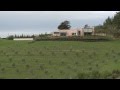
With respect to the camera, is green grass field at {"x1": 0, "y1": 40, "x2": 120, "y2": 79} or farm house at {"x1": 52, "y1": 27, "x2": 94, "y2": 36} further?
farm house at {"x1": 52, "y1": 27, "x2": 94, "y2": 36}

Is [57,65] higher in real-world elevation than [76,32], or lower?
higher

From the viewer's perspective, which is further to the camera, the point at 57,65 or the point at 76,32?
the point at 76,32

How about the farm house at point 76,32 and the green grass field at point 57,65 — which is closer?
the green grass field at point 57,65

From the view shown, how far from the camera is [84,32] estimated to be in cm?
5212
